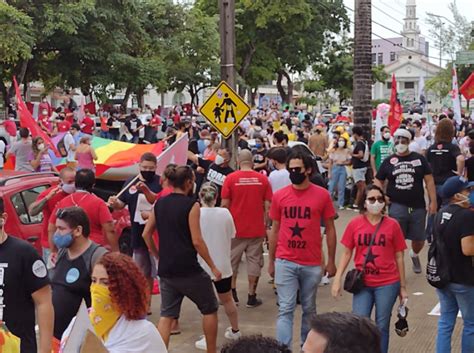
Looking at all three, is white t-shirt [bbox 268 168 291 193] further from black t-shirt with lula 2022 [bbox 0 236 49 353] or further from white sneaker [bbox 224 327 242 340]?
black t-shirt with lula 2022 [bbox 0 236 49 353]

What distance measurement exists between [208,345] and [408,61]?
122 m

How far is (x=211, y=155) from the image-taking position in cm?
1222

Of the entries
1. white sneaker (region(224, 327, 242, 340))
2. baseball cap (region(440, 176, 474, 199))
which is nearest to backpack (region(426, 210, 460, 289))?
baseball cap (region(440, 176, 474, 199))

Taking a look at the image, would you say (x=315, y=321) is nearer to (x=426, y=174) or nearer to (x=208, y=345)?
(x=208, y=345)

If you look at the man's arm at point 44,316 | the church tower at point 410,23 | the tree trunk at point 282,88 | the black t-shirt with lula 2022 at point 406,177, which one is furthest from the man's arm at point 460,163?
the church tower at point 410,23

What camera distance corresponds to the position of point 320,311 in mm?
8578

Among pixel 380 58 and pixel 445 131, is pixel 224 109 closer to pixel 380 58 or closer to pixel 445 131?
pixel 445 131

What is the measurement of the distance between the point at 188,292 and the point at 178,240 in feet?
1.45

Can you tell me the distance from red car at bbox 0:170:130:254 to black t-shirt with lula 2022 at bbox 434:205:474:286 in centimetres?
461

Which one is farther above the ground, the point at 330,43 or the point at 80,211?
the point at 330,43

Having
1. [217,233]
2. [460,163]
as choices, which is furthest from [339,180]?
[217,233]

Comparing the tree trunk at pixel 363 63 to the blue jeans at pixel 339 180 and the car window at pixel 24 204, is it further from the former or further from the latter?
the car window at pixel 24 204

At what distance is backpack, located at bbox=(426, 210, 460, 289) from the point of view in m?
6.02

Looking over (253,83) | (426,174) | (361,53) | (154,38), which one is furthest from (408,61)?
(426,174)
